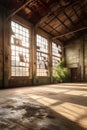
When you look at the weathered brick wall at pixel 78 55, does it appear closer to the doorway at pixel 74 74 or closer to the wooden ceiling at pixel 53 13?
the doorway at pixel 74 74

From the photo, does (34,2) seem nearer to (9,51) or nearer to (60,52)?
(9,51)

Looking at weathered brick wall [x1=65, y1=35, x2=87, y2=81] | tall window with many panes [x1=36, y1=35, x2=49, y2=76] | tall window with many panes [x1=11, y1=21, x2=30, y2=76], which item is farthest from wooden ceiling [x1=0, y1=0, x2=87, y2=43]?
weathered brick wall [x1=65, y1=35, x2=87, y2=81]

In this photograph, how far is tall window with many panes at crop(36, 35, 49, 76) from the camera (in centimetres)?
1291

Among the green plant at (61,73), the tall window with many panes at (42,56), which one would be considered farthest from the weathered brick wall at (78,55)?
the tall window with many panes at (42,56)

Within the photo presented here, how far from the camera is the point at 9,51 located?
9.66 meters

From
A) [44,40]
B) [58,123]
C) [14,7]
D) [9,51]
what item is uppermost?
[14,7]

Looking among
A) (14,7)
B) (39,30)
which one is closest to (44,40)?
(39,30)

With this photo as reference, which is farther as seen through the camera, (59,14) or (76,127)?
(59,14)

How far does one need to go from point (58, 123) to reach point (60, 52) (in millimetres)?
15410

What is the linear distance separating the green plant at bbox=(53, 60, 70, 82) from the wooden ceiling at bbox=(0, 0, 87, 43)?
3.52 metres

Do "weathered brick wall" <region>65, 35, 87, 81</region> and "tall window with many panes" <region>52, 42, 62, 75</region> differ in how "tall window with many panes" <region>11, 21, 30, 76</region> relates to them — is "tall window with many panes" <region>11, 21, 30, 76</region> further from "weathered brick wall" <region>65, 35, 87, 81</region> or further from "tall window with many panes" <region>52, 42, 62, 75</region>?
"weathered brick wall" <region>65, 35, 87, 81</region>

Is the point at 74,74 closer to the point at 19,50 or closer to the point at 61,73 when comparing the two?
the point at 61,73

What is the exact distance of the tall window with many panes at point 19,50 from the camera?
1016 centimetres

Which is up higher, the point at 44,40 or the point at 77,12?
the point at 77,12
